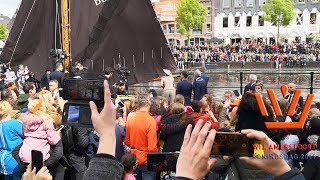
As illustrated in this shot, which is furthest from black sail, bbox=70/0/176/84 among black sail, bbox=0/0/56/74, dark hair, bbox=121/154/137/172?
dark hair, bbox=121/154/137/172

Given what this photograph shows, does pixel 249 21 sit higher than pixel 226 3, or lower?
lower

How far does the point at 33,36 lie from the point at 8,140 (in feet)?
24.2

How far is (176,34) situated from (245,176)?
175 ft

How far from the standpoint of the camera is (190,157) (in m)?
1.28

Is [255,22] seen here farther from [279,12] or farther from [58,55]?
[58,55]

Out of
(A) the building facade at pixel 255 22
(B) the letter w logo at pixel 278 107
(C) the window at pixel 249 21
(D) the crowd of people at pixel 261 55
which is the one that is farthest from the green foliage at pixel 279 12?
(B) the letter w logo at pixel 278 107

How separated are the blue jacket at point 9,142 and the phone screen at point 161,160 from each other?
2.73m

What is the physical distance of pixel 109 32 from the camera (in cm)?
1036

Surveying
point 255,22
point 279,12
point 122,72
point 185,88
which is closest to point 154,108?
point 185,88

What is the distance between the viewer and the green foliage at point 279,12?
41.7m

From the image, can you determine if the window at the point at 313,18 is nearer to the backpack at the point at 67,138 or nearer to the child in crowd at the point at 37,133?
the backpack at the point at 67,138

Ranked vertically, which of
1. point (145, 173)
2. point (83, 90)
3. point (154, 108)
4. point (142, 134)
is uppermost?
point (83, 90)

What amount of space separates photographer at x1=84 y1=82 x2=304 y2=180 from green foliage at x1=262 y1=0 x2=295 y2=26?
4258 cm

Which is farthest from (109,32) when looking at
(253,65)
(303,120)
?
(253,65)
